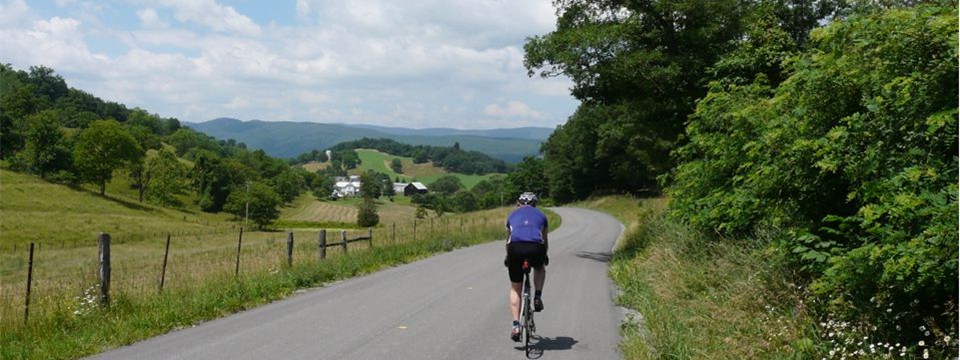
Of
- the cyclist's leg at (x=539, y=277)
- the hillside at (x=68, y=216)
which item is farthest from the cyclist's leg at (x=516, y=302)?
the hillside at (x=68, y=216)

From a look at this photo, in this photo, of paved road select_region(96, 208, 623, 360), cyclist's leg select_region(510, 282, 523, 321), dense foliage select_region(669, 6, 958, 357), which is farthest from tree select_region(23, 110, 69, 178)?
dense foliage select_region(669, 6, 958, 357)

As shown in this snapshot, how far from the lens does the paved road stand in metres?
7.43

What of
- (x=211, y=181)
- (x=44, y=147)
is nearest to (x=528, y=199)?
(x=44, y=147)

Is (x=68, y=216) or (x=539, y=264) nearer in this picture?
(x=539, y=264)

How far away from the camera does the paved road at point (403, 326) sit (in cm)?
743

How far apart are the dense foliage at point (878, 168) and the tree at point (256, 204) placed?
100472 millimetres

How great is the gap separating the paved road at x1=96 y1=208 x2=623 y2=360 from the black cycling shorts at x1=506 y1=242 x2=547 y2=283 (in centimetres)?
88

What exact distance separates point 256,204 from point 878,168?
344 feet

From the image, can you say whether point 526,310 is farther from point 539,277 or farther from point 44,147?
point 44,147

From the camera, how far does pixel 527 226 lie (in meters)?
7.84

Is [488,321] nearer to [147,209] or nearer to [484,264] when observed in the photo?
[484,264]

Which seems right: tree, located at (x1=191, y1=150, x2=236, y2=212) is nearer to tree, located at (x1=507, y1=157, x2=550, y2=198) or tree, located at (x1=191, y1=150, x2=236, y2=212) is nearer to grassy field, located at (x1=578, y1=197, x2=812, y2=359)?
tree, located at (x1=507, y1=157, x2=550, y2=198)

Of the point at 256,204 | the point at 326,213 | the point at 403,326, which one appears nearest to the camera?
the point at 403,326

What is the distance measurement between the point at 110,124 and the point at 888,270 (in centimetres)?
12053
